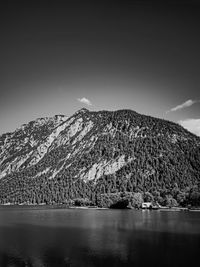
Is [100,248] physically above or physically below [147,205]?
below

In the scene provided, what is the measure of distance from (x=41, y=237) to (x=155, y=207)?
128 meters

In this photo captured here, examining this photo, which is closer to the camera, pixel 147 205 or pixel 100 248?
pixel 100 248

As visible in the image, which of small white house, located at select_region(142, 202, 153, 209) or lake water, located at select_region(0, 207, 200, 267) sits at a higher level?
small white house, located at select_region(142, 202, 153, 209)

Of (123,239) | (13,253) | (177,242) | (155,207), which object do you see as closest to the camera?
(13,253)

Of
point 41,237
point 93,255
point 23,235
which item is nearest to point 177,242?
point 93,255

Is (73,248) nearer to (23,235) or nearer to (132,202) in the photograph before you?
(23,235)

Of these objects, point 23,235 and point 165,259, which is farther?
point 23,235

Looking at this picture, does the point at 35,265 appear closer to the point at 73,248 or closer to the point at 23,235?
the point at 73,248

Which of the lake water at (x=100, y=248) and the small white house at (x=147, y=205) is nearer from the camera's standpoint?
Answer: the lake water at (x=100, y=248)

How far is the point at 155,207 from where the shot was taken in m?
189

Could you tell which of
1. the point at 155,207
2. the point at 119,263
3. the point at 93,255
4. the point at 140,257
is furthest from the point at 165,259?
the point at 155,207

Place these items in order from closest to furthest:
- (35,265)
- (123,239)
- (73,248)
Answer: (35,265), (73,248), (123,239)

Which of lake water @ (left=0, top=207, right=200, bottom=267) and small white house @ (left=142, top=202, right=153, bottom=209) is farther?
small white house @ (left=142, top=202, right=153, bottom=209)

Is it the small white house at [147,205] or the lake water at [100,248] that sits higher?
the small white house at [147,205]
